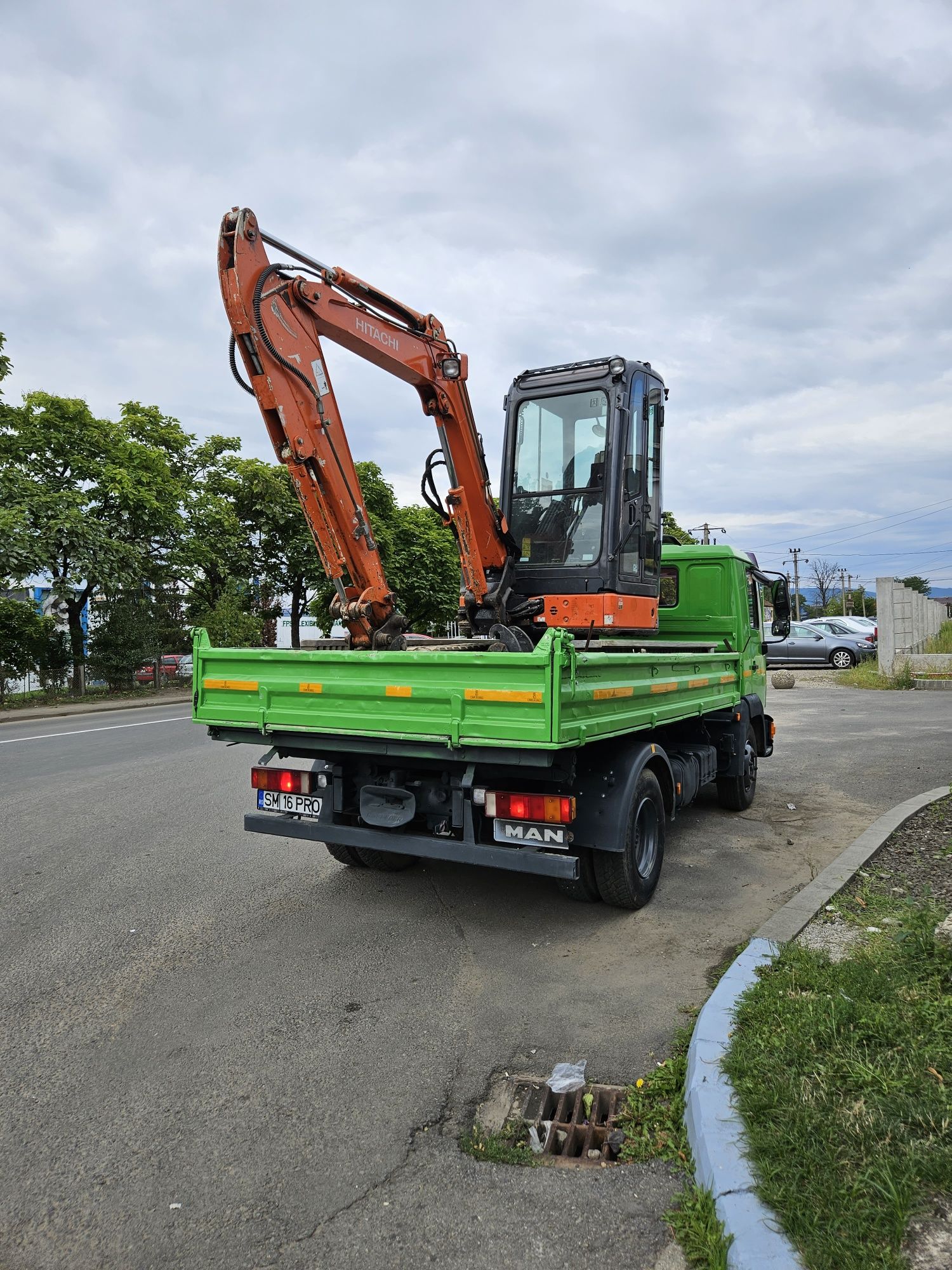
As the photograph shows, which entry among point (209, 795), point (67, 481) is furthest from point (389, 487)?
point (209, 795)

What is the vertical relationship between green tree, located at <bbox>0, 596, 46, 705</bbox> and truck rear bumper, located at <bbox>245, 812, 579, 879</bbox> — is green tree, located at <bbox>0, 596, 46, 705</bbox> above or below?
above

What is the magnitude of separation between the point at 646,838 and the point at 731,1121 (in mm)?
2656

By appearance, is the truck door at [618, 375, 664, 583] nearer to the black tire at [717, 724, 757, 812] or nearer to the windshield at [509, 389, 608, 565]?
the windshield at [509, 389, 608, 565]

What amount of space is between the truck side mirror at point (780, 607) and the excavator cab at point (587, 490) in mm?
2219

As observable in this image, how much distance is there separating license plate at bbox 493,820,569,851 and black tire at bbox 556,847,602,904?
0.50 metres

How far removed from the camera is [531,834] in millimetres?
4551

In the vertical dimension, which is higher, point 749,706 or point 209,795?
point 749,706

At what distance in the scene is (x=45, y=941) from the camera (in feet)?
16.0

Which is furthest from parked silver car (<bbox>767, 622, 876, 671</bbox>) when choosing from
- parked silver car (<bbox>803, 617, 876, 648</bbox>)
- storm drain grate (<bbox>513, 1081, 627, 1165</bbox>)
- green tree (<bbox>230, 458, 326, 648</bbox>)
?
storm drain grate (<bbox>513, 1081, 627, 1165</bbox>)

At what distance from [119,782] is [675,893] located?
6.58m

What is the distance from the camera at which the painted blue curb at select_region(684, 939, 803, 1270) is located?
2271 mm

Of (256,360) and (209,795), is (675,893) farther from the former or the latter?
(209,795)

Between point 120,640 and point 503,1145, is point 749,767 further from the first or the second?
point 120,640

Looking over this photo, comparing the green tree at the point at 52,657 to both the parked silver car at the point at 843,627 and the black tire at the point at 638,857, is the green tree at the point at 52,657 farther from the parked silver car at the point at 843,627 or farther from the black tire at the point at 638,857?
the parked silver car at the point at 843,627
